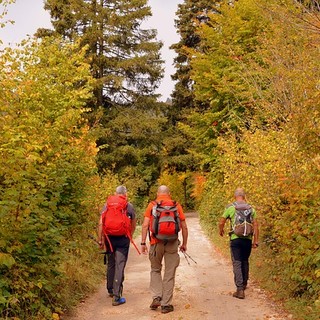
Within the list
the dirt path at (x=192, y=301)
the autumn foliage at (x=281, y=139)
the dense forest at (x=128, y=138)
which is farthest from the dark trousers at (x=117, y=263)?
the autumn foliage at (x=281, y=139)

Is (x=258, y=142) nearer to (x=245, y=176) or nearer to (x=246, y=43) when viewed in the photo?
(x=245, y=176)

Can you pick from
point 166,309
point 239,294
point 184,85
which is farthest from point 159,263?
point 184,85

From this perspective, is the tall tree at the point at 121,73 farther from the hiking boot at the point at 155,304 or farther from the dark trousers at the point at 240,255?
the hiking boot at the point at 155,304

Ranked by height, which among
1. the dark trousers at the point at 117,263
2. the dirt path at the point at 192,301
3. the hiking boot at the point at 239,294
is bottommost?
the dirt path at the point at 192,301

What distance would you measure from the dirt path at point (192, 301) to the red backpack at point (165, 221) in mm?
1194

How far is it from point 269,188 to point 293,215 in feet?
8.62

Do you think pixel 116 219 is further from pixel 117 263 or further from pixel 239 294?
pixel 239 294

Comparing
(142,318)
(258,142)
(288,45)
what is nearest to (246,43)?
(288,45)

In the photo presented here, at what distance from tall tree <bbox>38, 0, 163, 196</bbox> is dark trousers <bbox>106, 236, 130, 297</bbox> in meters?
17.7

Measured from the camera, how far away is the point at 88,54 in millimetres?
27094

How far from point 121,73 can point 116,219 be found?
68.1 ft

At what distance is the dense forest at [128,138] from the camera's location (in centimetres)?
625

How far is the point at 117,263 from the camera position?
8.21 m

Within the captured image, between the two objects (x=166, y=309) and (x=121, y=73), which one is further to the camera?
(x=121, y=73)
